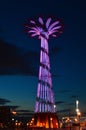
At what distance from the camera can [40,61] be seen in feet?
352

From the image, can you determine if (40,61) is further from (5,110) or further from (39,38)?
(5,110)

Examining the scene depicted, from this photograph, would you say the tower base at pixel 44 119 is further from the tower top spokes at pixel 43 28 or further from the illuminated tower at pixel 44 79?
the tower top spokes at pixel 43 28

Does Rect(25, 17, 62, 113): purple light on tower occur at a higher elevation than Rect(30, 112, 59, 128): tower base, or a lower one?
higher

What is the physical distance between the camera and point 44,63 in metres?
107

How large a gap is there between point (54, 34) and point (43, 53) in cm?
890

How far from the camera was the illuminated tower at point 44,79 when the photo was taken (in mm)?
106375

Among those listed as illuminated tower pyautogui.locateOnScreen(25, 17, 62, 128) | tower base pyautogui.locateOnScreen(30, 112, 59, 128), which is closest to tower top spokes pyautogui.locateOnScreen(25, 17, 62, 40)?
illuminated tower pyautogui.locateOnScreen(25, 17, 62, 128)

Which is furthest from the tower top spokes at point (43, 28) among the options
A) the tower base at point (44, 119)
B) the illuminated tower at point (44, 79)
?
the tower base at point (44, 119)

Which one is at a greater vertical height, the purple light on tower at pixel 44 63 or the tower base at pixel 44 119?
the purple light on tower at pixel 44 63

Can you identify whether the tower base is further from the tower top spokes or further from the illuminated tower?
the tower top spokes

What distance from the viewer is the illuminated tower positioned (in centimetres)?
10638

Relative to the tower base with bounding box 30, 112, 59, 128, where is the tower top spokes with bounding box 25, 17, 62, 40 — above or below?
above

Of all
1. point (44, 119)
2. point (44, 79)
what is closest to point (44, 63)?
point (44, 79)

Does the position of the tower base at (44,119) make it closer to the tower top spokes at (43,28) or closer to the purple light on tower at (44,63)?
the purple light on tower at (44,63)
